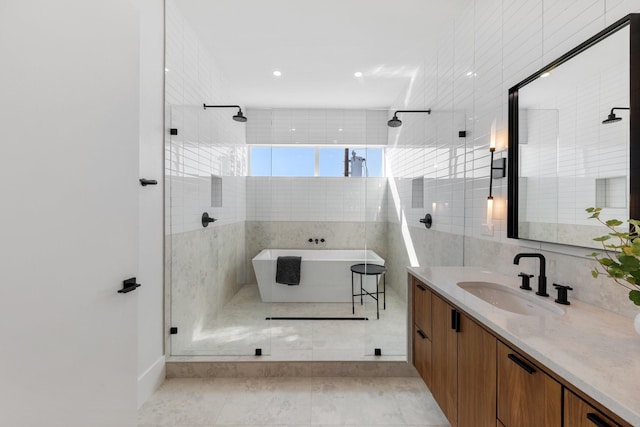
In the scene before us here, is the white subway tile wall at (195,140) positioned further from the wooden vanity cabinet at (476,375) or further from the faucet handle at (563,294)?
the faucet handle at (563,294)

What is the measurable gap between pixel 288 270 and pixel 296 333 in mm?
709

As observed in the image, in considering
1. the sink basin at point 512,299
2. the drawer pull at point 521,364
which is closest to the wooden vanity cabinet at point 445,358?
the sink basin at point 512,299

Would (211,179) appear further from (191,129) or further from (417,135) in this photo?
(417,135)

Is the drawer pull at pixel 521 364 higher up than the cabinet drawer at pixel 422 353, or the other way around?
the drawer pull at pixel 521 364

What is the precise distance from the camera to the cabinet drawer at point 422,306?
67.9 inches

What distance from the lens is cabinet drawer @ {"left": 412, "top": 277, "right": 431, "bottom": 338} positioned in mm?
1726

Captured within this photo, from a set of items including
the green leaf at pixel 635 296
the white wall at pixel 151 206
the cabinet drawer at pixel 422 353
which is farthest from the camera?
the white wall at pixel 151 206

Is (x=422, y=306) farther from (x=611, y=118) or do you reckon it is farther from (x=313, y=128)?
(x=313, y=128)

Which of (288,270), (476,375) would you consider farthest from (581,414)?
(288,270)

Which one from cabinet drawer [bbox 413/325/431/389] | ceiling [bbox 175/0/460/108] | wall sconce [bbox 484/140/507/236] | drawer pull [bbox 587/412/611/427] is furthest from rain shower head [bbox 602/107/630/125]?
ceiling [bbox 175/0/460/108]

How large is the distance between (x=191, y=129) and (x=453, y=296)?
2565mm

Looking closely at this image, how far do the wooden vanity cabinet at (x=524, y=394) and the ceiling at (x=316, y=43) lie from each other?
98.9 inches

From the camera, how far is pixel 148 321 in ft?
6.81

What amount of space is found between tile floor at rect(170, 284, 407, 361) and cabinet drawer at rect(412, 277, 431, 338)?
67 centimetres
